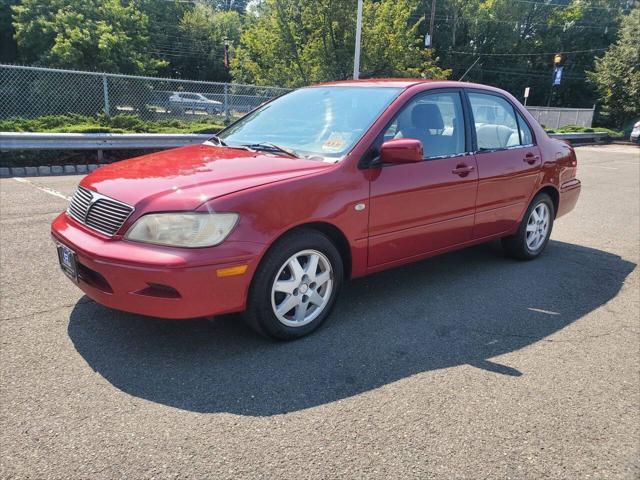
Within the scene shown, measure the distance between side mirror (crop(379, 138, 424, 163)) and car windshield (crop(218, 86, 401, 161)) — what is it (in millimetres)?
234

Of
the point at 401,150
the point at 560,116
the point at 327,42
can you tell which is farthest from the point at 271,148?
the point at 560,116

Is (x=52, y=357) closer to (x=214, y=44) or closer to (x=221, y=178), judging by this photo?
(x=221, y=178)

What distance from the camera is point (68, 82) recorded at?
37.9ft

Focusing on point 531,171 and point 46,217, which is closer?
point 531,171

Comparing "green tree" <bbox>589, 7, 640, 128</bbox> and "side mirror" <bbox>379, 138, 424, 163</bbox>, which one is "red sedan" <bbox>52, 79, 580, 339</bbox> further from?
"green tree" <bbox>589, 7, 640, 128</bbox>

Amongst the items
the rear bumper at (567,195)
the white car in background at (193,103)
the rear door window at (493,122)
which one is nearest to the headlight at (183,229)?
the rear door window at (493,122)

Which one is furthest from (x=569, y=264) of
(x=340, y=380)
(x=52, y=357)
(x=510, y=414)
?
(x=52, y=357)

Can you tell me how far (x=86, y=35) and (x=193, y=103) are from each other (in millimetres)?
9831

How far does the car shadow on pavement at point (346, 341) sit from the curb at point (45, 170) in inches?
247

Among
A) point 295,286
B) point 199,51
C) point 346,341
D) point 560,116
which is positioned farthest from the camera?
point 199,51

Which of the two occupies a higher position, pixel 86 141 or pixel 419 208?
pixel 419 208

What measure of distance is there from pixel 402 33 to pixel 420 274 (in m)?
22.3

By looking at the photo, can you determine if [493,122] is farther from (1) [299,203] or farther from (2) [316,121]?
(1) [299,203]

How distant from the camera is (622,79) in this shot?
3275cm
